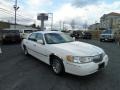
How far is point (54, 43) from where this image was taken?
571 centimetres

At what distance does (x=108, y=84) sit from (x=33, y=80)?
2300 mm

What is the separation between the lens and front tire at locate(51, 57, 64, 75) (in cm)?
493

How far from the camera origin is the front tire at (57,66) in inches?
194

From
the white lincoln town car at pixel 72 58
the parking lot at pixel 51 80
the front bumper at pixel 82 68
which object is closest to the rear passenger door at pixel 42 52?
the white lincoln town car at pixel 72 58

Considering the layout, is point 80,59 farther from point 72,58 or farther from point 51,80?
point 51,80

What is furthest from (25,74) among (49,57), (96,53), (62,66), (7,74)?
(96,53)

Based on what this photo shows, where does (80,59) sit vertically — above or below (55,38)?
below

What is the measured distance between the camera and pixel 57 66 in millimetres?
5117

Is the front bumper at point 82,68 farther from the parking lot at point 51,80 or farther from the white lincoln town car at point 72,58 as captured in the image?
the parking lot at point 51,80

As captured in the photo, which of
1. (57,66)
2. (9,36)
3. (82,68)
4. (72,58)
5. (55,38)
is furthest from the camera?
(9,36)

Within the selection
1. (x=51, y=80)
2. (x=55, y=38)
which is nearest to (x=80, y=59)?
(x=51, y=80)

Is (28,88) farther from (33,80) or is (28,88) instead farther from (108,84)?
(108,84)

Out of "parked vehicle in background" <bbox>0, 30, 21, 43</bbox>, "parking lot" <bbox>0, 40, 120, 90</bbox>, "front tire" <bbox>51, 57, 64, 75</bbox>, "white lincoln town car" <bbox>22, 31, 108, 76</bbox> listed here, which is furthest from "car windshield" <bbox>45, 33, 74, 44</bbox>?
"parked vehicle in background" <bbox>0, 30, 21, 43</bbox>

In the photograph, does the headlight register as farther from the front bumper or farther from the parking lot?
the parking lot
